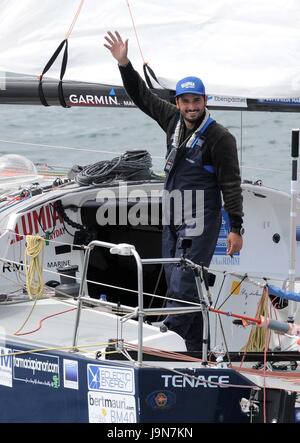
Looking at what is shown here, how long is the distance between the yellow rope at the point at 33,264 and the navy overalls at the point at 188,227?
61 centimetres

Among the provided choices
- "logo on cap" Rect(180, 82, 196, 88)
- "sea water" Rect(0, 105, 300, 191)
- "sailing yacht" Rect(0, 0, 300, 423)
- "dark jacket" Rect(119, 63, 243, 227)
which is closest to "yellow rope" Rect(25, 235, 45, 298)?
"sailing yacht" Rect(0, 0, 300, 423)

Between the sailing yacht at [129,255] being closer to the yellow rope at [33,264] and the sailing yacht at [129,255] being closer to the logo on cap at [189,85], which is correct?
the yellow rope at [33,264]

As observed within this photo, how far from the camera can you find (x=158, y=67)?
19.2 feet

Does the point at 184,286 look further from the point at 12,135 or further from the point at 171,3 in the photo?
the point at 12,135

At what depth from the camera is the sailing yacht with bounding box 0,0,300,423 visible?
4730 mm

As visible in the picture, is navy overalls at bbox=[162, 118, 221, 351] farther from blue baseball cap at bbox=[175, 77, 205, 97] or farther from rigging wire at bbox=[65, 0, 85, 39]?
rigging wire at bbox=[65, 0, 85, 39]

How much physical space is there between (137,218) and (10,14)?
1.31m

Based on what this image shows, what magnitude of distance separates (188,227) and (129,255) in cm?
35

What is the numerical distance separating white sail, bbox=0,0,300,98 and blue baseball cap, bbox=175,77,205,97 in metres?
0.28

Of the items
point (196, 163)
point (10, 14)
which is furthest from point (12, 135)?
point (196, 163)

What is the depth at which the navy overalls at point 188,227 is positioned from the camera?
5320 mm

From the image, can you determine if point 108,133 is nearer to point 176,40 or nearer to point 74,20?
point 74,20

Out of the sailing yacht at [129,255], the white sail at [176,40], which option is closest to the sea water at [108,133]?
the sailing yacht at [129,255]

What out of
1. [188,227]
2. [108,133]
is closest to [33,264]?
[188,227]
